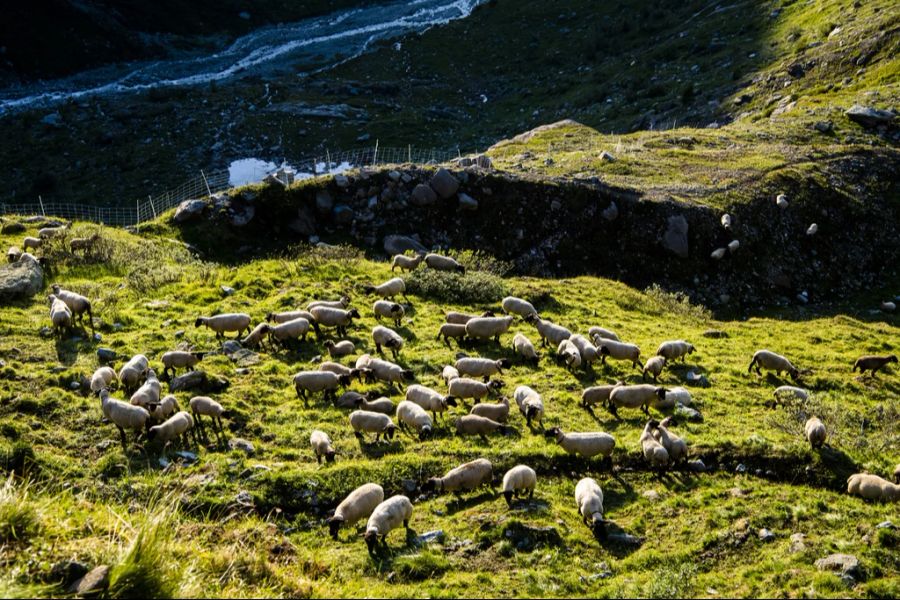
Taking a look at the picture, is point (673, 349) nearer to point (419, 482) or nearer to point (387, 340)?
point (387, 340)

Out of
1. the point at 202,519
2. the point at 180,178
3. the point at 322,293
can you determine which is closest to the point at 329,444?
the point at 202,519

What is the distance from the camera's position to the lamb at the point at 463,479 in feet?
43.2

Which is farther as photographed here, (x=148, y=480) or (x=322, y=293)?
(x=322, y=293)

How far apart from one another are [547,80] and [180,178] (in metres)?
40.9

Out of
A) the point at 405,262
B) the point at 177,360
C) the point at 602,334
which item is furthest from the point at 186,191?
the point at 602,334

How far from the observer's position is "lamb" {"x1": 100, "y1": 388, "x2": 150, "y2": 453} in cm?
1401

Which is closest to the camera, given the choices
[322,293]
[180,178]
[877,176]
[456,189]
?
[322,293]

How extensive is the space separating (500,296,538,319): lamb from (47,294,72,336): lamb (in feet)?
41.1

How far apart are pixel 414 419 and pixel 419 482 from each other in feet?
6.35

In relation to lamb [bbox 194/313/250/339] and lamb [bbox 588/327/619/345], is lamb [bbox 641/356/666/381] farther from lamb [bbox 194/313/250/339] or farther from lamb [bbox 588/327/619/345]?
lamb [bbox 194/313/250/339]

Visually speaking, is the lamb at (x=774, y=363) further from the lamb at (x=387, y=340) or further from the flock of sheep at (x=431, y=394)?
the lamb at (x=387, y=340)

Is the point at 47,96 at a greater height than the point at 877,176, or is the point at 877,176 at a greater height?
the point at 47,96

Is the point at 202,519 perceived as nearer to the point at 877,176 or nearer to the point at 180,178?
the point at 877,176

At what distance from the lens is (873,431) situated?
657 inches
